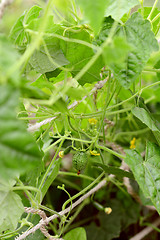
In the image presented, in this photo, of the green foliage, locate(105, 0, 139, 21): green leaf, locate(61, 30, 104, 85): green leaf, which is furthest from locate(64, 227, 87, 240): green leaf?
locate(105, 0, 139, 21): green leaf

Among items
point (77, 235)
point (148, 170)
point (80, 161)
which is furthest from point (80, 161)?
point (77, 235)

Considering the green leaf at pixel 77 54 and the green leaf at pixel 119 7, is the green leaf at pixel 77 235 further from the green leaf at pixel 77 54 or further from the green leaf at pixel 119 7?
the green leaf at pixel 119 7

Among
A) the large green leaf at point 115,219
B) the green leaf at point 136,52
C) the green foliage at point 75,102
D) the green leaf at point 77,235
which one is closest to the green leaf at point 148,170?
the green foliage at point 75,102

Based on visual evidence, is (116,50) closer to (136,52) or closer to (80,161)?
(136,52)

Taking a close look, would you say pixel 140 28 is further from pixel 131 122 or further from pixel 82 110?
pixel 131 122

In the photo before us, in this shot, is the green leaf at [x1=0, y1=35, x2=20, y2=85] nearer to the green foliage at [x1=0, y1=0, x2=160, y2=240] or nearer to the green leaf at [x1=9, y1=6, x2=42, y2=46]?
the green foliage at [x1=0, y1=0, x2=160, y2=240]
